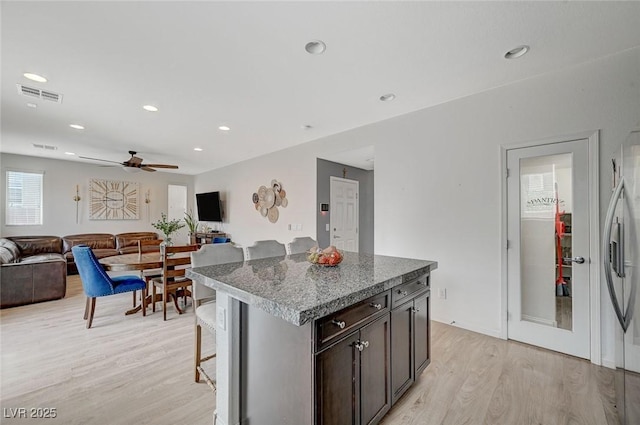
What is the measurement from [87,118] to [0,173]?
419cm

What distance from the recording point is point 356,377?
55.1 inches

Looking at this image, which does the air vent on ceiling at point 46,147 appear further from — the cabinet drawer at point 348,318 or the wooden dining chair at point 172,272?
the cabinet drawer at point 348,318

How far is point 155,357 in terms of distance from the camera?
2.51 meters

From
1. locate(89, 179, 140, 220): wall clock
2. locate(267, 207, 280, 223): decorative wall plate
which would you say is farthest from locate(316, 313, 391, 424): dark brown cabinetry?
locate(89, 179, 140, 220): wall clock

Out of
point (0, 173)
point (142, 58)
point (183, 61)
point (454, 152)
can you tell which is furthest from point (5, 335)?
point (454, 152)

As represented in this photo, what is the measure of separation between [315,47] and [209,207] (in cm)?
620

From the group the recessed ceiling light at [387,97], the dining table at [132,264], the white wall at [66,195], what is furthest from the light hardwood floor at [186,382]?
the white wall at [66,195]

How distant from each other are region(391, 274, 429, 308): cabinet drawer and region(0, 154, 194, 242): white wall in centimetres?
810

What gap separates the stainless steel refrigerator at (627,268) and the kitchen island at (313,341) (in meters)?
1.11

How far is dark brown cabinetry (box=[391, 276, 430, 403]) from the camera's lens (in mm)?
1744

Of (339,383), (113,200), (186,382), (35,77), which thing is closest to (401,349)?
(339,383)

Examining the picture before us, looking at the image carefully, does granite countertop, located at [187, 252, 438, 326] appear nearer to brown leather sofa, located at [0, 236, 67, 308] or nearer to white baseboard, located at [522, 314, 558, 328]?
white baseboard, located at [522, 314, 558, 328]

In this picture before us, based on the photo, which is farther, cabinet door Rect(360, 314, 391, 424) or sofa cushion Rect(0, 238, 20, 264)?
sofa cushion Rect(0, 238, 20, 264)

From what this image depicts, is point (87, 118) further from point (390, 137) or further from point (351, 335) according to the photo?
point (351, 335)
